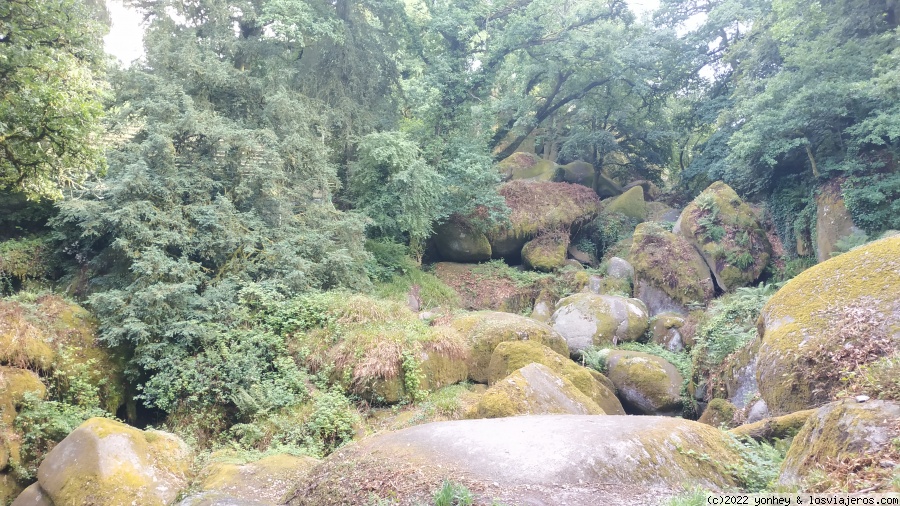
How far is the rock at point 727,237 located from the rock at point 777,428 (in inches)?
440

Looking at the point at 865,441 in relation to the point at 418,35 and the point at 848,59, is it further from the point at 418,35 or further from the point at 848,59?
the point at 418,35

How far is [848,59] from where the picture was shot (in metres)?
12.5

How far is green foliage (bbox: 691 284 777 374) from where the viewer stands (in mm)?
9617

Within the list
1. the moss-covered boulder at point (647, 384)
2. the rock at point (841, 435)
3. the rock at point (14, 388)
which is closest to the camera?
the rock at point (841, 435)

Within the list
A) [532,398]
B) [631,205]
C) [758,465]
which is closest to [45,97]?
[532,398]

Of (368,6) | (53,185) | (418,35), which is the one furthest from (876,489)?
(418,35)

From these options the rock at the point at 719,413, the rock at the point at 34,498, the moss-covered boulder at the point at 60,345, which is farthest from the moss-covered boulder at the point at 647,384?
the rock at the point at 34,498

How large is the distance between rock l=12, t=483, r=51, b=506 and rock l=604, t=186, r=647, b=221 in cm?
1976

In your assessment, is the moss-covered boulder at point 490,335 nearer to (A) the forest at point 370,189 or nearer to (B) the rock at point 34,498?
(A) the forest at point 370,189

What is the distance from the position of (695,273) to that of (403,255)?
362 inches

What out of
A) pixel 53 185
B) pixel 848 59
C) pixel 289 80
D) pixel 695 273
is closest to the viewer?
pixel 53 185

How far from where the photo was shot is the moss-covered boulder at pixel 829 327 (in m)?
5.07

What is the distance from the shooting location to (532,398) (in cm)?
701

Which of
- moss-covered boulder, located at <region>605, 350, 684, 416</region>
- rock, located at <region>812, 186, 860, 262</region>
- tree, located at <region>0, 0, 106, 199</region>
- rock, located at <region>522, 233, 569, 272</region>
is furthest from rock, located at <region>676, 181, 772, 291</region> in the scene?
tree, located at <region>0, 0, 106, 199</region>
